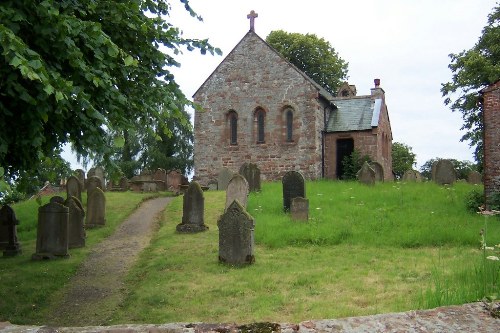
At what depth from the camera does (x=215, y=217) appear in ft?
53.6

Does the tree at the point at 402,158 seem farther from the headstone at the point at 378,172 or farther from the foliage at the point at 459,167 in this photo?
the headstone at the point at 378,172

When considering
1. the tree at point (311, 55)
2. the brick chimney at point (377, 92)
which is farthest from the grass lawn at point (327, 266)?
the tree at point (311, 55)

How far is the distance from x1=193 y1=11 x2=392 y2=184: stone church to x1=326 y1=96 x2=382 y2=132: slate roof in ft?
0.20

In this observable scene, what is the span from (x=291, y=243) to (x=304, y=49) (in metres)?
34.4

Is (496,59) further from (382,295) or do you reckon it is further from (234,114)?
(382,295)

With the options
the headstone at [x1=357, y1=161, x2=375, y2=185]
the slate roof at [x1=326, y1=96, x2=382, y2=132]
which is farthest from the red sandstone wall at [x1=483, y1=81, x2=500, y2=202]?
the slate roof at [x1=326, y1=96, x2=382, y2=132]

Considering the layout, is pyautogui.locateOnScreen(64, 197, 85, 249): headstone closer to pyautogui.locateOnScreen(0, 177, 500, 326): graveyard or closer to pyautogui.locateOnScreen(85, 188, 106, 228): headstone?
pyautogui.locateOnScreen(0, 177, 500, 326): graveyard

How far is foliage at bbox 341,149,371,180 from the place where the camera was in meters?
27.8

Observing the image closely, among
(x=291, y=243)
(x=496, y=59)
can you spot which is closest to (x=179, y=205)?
(x=291, y=243)

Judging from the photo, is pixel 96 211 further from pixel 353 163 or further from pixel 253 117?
pixel 353 163

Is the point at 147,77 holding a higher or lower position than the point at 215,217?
higher

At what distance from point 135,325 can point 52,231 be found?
10487mm

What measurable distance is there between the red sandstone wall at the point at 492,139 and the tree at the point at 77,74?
10249 mm

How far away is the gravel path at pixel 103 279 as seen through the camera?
26.7 feet
